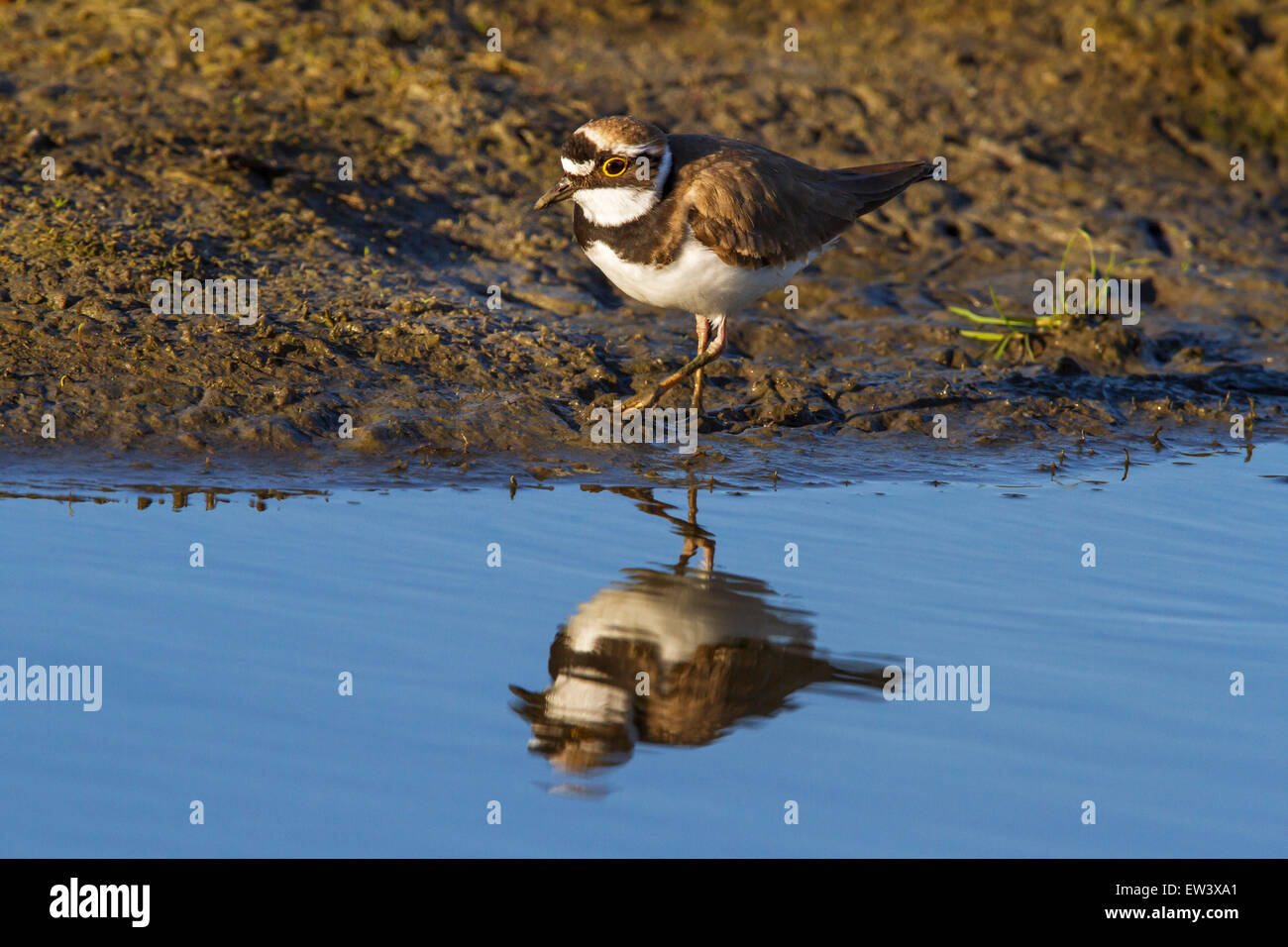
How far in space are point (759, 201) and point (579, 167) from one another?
929mm

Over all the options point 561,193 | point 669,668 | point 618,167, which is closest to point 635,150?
point 618,167

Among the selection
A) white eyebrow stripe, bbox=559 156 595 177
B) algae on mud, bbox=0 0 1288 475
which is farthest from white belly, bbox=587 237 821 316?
algae on mud, bbox=0 0 1288 475

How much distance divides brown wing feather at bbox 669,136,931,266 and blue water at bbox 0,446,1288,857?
1279 millimetres

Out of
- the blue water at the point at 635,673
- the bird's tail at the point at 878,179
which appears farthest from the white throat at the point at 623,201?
the bird's tail at the point at 878,179

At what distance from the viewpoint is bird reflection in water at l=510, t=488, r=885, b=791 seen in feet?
15.3

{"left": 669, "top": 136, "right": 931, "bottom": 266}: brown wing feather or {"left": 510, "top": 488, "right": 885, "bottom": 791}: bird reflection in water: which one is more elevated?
{"left": 669, "top": 136, "right": 931, "bottom": 266}: brown wing feather

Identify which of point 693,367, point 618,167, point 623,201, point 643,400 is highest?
point 618,167

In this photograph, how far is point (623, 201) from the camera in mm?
7125

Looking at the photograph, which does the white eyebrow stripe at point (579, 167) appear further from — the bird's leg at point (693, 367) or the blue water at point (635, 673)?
the blue water at point (635, 673)

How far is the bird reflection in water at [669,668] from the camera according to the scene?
4.66 metres

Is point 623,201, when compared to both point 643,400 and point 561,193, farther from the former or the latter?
point 643,400

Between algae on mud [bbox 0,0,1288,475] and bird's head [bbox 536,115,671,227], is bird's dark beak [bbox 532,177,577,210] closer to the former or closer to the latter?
bird's head [bbox 536,115,671,227]

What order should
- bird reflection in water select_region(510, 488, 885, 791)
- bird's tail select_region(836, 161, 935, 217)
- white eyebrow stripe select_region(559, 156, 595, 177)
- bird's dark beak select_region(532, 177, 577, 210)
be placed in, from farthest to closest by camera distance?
bird's tail select_region(836, 161, 935, 217)
bird's dark beak select_region(532, 177, 577, 210)
white eyebrow stripe select_region(559, 156, 595, 177)
bird reflection in water select_region(510, 488, 885, 791)

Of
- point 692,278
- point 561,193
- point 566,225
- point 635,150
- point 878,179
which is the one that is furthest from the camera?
point 566,225
